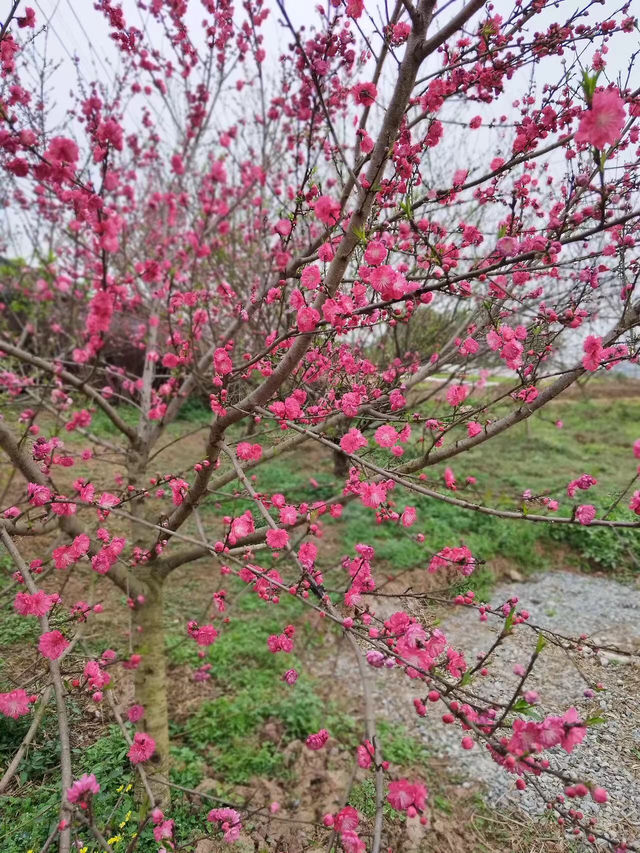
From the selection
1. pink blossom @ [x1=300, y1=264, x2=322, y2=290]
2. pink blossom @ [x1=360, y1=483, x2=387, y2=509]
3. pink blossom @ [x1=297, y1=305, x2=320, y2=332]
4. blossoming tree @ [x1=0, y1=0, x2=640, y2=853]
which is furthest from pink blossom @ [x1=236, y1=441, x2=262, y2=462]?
pink blossom @ [x1=297, y1=305, x2=320, y2=332]

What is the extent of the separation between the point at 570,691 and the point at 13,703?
3.76 metres

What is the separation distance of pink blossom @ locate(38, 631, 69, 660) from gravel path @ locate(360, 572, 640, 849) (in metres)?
1.82

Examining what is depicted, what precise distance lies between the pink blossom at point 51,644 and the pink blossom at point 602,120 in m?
2.79

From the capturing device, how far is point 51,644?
82.7 inches

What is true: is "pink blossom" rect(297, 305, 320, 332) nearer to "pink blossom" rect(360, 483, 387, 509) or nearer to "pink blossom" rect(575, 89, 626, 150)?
"pink blossom" rect(360, 483, 387, 509)

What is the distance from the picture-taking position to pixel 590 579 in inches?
246

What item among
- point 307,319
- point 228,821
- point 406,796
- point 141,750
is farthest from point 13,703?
point 307,319

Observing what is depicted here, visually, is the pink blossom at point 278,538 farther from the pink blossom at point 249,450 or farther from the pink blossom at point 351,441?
the pink blossom at point 249,450

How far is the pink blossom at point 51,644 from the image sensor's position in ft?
6.75

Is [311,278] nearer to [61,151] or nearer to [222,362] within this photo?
[222,362]

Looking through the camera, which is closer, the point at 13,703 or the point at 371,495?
the point at 371,495

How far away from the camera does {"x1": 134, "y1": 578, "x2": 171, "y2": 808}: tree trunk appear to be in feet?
10.2

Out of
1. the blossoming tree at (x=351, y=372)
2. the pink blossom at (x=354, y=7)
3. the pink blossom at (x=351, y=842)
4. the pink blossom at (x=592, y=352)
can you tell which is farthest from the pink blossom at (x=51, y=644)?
the pink blossom at (x=354, y=7)

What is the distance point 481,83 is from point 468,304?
169 inches
